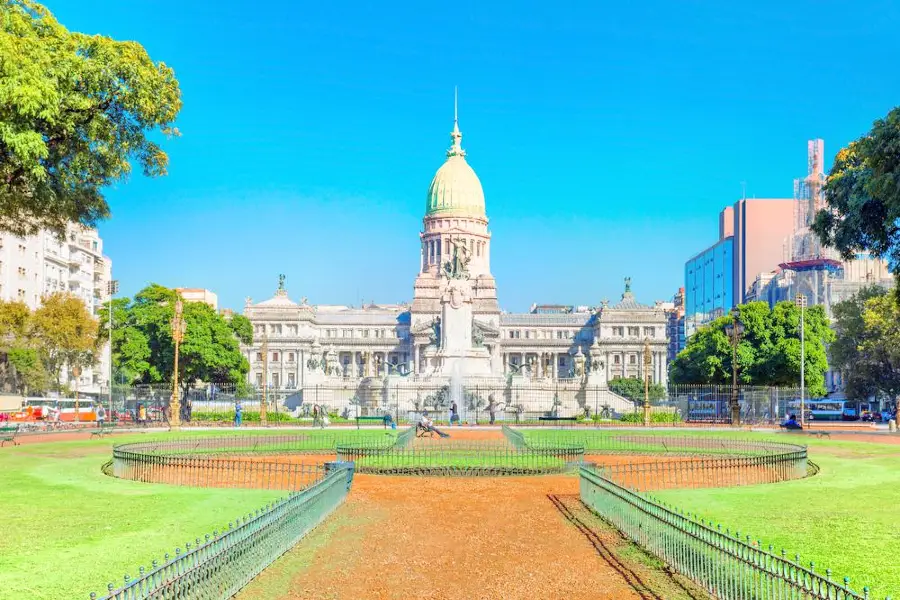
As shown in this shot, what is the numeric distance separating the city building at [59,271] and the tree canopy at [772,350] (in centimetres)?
5167

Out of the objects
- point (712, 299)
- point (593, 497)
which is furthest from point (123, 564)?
point (712, 299)

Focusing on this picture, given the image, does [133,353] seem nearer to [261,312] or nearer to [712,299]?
[261,312]

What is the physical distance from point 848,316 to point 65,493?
66169mm

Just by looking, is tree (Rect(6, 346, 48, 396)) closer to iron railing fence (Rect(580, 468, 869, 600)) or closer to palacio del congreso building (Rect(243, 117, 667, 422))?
palacio del congreso building (Rect(243, 117, 667, 422))

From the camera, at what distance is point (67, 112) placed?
22.9 metres

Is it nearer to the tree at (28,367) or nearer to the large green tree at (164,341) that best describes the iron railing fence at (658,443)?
the large green tree at (164,341)

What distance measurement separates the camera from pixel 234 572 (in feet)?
38.1

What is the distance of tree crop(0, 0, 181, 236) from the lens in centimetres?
2052

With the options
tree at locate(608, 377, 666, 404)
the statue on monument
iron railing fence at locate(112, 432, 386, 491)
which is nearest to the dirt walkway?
iron railing fence at locate(112, 432, 386, 491)

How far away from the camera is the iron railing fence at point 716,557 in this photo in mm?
9125

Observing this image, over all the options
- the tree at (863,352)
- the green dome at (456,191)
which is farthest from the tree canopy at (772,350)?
the green dome at (456,191)

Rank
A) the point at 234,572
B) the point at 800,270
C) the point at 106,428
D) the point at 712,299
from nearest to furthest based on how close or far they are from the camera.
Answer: the point at 234,572, the point at 106,428, the point at 800,270, the point at 712,299

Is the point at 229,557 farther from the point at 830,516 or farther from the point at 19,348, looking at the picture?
the point at 19,348

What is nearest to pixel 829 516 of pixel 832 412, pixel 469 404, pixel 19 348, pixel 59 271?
pixel 469 404
